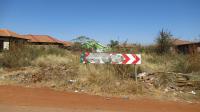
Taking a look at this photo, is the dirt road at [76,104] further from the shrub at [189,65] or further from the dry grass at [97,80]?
the shrub at [189,65]

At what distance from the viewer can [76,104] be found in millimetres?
7035

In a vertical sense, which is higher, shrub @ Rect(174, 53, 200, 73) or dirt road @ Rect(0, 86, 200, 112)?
shrub @ Rect(174, 53, 200, 73)

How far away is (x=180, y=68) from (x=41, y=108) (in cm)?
762

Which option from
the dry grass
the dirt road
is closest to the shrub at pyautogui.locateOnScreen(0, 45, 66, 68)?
the dry grass

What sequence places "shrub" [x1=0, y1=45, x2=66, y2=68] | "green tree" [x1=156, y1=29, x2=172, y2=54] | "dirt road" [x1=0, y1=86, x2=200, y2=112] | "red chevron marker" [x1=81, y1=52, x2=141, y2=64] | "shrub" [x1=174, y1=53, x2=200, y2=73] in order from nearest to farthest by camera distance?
"dirt road" [x1=0, y1=86, x2=200, y2=112] → "red chevron marker" [x1=81, y1=52, x2=141, y2=64] → "shrub" [x1=174, y1=53, x2=200, y2=73] → "shrub" [x1=0, y1=45, x2=66, y2=68] → "green tree" [x1=156, y1=29, x2=172, y2=54]

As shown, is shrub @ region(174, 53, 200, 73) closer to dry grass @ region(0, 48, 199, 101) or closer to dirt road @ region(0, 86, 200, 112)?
dry grass @ region(0, 48, 199, 101)

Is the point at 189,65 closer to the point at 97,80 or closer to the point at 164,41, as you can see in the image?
the point at 97,80

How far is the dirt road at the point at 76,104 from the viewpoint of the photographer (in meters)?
6.44

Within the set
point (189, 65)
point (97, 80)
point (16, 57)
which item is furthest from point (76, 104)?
point (16, 57)

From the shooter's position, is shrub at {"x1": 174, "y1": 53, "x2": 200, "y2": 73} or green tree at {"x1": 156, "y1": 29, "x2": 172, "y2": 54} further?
green tree at {"x1": 156, "y1": 29, "x2": 172, "y2": 54}

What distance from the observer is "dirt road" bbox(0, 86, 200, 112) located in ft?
21.1

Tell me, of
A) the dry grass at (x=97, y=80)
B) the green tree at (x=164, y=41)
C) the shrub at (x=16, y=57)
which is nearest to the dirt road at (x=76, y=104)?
the dry grass at (x=97, y=80)

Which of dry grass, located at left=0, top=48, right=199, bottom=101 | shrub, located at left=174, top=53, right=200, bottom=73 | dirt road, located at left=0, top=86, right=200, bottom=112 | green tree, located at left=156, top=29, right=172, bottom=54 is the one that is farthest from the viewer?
green tree, located at left=156, top=29, right=172, bottom=54

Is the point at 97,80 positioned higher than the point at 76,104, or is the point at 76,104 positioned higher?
the point at 97,80
